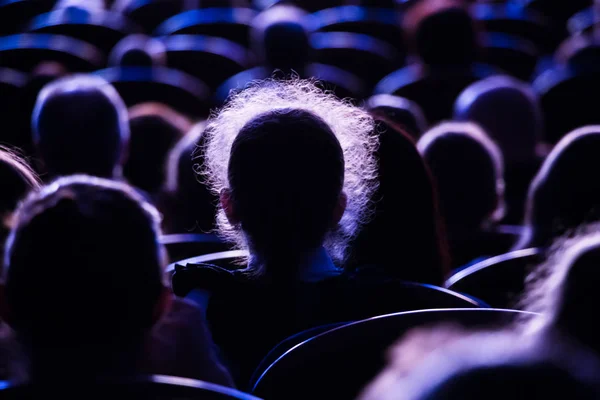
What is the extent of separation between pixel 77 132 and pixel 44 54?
311 centimetres

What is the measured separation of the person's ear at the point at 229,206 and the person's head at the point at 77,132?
1494mm

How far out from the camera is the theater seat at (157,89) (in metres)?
5.37

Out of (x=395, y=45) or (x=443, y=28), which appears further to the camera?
(x=395, y=45)

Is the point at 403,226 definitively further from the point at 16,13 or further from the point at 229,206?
the point at 16,13

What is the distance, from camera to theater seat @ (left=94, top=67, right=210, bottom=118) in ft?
17.6

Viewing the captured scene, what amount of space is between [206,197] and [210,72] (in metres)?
3.39

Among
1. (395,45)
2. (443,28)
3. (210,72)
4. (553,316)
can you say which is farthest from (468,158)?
(395,45)

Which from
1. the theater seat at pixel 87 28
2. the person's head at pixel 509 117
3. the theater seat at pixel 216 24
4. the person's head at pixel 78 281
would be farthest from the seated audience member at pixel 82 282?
the theater seat at pixel 216 24

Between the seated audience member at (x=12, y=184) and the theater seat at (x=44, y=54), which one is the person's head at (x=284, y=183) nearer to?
the seated audience member at (x=12, y=184)

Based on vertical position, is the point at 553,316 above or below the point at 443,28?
below

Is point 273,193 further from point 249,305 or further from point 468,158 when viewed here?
point 468,158

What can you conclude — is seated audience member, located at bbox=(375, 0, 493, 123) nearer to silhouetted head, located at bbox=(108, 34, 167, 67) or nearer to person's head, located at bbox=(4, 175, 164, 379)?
silhouetted head, located at bbox=(108, 34, 167, 67)

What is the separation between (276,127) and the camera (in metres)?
1.84

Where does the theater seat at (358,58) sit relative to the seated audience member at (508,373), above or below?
above
